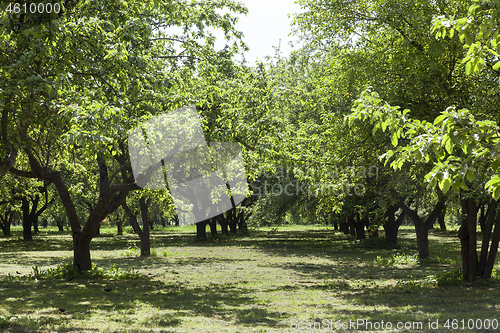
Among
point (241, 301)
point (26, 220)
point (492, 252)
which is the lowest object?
point (241, 301)

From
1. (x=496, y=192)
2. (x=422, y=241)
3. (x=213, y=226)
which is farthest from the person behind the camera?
(x=213, y=226)

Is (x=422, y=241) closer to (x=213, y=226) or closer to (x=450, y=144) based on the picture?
(x=450, y=144)

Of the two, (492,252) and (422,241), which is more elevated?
(492,252)

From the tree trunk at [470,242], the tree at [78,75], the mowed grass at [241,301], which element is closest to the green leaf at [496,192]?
the mowed grass at [241,301]

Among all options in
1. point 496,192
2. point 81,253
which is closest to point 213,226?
point 81,253

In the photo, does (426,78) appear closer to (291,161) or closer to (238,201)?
(291,161)

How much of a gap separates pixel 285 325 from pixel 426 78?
7.41m

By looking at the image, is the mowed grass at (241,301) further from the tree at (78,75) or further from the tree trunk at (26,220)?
the tree trunk at (26,220)

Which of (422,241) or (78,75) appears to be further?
(422,241)

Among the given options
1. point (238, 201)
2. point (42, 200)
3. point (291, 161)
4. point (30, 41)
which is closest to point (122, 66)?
point (30, 41)

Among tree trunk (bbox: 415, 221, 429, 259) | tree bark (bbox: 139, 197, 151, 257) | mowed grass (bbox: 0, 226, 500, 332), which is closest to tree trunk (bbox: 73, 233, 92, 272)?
mowed grass (bbox: 0, 226, 500, 332)

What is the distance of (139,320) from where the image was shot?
26.7ft

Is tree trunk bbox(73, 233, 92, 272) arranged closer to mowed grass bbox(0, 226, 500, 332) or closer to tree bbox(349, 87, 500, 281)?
mowed grass bbox(0, 226, 500, 332)

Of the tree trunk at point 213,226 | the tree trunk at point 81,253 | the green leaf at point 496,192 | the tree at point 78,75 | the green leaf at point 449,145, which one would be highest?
the tree at point 78,75
